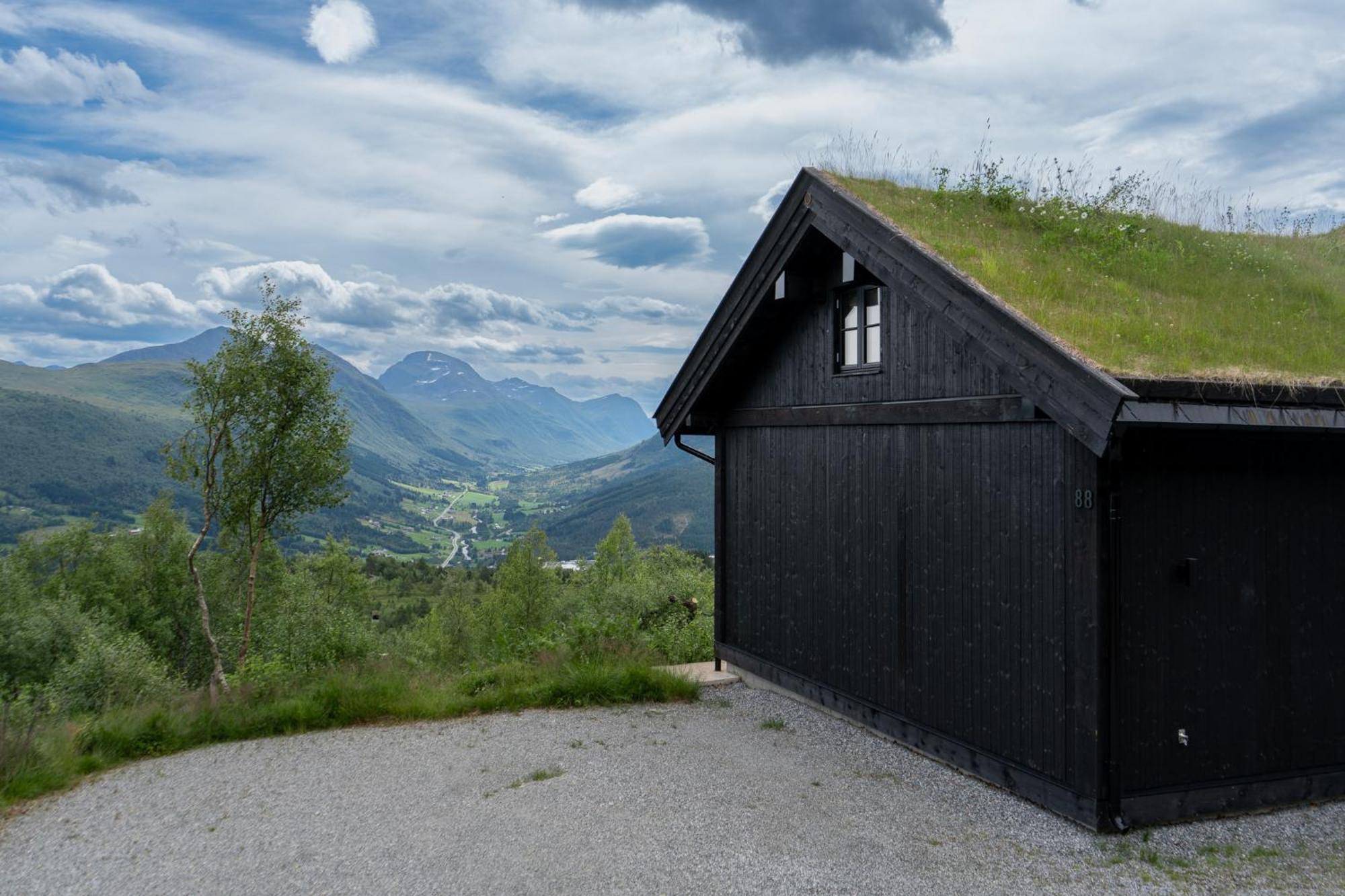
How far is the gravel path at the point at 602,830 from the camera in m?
5.09

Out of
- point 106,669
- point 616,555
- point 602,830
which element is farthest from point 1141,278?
point 616,555

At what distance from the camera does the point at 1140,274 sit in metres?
8.20

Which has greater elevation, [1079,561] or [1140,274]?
[1140,274]

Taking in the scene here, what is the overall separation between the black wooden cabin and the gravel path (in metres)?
0.46

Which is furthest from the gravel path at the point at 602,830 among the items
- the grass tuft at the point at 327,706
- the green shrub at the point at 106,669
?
the green shrub at the point at 106,669

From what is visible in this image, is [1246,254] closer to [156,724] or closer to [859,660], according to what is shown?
[859,660]

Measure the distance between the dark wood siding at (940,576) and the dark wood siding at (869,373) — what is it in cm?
35

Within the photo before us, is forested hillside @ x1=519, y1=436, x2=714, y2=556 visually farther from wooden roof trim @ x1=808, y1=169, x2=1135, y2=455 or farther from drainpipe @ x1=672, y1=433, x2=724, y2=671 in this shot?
wooden roof trim @ x1=808, y1=169, x2=1135, y2=455

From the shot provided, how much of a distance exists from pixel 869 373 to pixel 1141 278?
9.47 feet

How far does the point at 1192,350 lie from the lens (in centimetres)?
620

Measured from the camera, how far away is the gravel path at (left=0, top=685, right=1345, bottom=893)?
5090mm

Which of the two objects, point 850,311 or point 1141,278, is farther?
point 850,311

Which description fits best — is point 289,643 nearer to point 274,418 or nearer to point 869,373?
point 274,418

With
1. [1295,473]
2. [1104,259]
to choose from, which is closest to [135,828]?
[1295,473]
